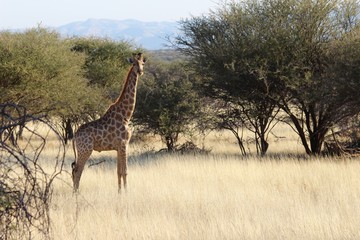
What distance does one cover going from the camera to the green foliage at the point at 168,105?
19.8 metres

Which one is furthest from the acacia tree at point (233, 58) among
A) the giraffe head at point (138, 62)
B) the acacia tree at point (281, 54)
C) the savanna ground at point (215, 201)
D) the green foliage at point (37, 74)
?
the giraffe head at point (138, 62)

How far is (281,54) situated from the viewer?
53.2ft

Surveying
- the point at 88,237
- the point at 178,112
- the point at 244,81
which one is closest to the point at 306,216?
the point at 88,237

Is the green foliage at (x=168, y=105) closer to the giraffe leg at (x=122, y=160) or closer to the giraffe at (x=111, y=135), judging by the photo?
the giraffe at (x=111, y=135)

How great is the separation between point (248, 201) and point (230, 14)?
8.73 meters

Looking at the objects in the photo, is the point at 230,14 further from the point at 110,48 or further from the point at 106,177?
the point at 110,48

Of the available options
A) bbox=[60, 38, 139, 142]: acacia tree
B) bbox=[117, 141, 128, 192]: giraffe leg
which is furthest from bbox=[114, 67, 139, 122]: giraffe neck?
bbox=[60, 38, 139, 142]: acacia tree

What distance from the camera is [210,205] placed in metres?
9.51

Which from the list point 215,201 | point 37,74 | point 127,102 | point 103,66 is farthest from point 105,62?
point 215,201

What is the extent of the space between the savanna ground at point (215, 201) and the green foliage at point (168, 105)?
15.4 feet

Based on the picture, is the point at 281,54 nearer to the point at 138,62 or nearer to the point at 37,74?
the point at 138,62

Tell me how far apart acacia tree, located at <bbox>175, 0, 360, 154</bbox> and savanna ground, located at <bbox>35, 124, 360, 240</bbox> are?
6.93ft

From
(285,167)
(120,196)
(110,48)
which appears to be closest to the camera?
(120,196)

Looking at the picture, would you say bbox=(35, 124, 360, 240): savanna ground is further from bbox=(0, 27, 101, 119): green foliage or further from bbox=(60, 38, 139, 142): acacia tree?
bbox=(60, 38, 139, 142): acacia tree
